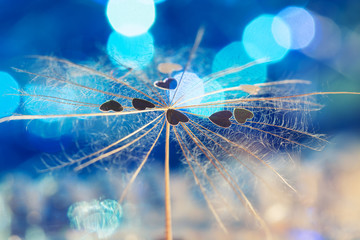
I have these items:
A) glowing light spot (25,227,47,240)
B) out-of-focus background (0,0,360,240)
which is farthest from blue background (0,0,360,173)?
glowing light spot (25,227,47,240)

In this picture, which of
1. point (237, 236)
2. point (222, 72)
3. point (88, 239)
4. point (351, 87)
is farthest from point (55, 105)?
point (351, 87)

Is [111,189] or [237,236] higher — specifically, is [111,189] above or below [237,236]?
above

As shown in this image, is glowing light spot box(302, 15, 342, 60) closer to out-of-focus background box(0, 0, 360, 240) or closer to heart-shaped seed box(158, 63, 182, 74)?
out-of-focus background box(0, 0, 360, 240)

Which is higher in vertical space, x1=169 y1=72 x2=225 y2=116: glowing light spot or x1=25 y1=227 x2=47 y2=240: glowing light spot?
x1=169 y1=72 x2=225 y2=116: glowing light spot

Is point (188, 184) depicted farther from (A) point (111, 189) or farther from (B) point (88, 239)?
(B) point (88, 239)

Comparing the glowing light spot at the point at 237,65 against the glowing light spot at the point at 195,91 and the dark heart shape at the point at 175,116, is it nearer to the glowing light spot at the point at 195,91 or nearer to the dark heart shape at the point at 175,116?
the glowing light spot at the point at 195,91

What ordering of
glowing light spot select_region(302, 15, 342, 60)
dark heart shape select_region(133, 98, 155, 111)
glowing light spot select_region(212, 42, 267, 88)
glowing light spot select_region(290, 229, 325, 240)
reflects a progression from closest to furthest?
dark heart shape select_region(133, 98, 155, 111), glowing light spot select_region(212, 42, 267, 88), glowing light spot select_region(302, 15, 342, 60), glowing light spot select_region(290, 229, 325, 240)

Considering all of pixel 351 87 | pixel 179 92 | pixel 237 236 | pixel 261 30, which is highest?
pixel 261 30

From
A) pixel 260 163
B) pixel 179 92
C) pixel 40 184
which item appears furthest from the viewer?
pixel 40 184
